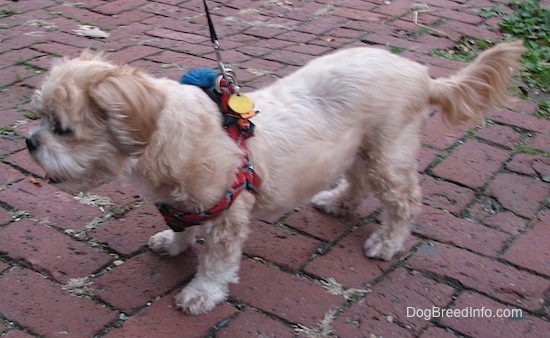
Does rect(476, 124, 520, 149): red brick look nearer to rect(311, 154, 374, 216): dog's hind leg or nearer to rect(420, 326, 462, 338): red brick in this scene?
rect(311, 154, 374, 216): dog's hind leg

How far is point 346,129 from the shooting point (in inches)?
115

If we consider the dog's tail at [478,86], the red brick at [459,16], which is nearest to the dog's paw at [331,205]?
the dog's tail at [478,86]

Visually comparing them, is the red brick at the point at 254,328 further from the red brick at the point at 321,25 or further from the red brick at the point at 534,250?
the red brick at the point at 321,25

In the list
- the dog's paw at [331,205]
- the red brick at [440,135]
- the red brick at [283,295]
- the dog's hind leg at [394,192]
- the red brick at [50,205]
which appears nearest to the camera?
the red brick at [283,295]

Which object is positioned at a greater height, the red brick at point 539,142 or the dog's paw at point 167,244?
the dog's paw at point 167,244

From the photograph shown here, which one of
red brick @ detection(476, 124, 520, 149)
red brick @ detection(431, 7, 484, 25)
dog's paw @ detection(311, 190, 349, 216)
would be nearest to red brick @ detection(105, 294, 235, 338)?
dog's paw @ detection(311, 190, 349, 216)

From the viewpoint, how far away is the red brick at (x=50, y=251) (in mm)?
2979

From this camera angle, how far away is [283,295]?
9.66 ft

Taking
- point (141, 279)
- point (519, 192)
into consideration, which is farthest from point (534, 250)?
point (141, 279)

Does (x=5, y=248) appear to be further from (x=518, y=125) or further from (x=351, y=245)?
(x=518, y=125)

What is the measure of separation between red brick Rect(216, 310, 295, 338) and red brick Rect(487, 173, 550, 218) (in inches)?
62.3

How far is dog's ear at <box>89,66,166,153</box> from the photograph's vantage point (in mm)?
2301

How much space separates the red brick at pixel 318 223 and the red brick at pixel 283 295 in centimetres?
39

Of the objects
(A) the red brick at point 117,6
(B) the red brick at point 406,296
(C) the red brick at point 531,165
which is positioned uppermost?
(A) the red brick at point 117,6
